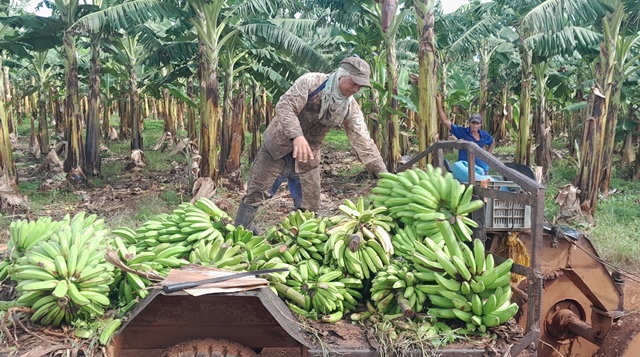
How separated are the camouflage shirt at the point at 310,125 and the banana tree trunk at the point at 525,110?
7.77 m

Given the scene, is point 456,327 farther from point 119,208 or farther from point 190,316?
point 119,208

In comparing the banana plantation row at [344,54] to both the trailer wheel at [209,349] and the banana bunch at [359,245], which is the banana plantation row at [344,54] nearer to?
the banana bunch at [359,245]

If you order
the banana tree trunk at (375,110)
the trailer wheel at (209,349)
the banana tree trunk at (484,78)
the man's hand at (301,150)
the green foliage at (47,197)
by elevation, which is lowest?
the trailer wheel at (209,349)

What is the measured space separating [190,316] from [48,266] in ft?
2.24

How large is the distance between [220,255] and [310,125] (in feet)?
6.00

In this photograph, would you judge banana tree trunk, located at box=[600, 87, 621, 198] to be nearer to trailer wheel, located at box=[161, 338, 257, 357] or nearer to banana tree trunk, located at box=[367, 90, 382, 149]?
banana tree trunk, located at box=[367, 90, 382, 149]

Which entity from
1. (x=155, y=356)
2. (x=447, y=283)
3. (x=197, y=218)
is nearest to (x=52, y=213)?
(x=197, y=218)

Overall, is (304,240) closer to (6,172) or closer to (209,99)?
(209,99)

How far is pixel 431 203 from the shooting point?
290 cm

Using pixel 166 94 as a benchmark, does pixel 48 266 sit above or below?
below

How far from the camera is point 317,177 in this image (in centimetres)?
459

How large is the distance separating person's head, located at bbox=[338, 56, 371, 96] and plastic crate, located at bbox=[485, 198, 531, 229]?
4.20 feet

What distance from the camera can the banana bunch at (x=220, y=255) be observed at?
2.67m

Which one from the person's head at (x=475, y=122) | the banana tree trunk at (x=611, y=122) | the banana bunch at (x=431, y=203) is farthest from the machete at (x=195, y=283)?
the banana tree trunk at (x=611, y=122)
